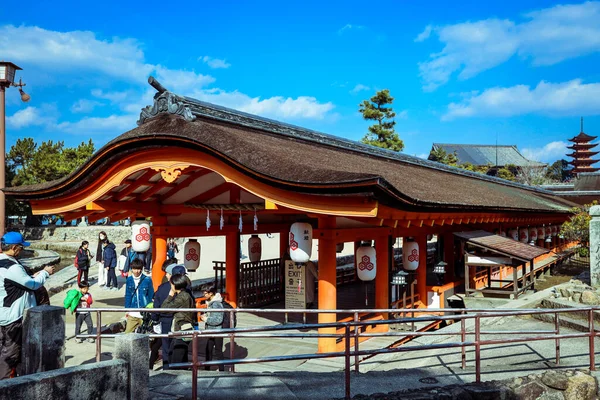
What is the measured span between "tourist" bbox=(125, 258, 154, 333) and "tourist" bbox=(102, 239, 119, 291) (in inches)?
321

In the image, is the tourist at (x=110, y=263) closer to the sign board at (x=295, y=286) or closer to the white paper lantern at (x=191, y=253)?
the white paper lantern at (x=191, y=253)

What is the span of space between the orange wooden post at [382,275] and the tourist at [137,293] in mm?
4849

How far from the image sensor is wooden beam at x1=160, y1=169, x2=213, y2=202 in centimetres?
1034

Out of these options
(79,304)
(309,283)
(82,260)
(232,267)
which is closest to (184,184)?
(232,267)

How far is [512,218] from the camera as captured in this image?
17.0m

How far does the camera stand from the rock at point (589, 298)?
389 inches

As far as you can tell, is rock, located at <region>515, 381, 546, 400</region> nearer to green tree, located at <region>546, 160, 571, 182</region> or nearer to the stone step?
the stone step

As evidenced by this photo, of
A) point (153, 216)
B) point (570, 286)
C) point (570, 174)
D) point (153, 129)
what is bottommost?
point (570, 286)

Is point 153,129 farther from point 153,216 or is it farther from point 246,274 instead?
point 246,274

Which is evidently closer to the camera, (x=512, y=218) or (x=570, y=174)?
(x=512, y=218)

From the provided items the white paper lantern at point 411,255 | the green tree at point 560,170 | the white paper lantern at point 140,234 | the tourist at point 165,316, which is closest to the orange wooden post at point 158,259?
the white paper lantern at point 140,234

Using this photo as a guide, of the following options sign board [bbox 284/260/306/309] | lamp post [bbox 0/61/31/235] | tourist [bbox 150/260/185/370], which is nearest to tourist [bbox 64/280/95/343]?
tourist [bbox 150/260/185/370]

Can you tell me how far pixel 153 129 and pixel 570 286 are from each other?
9685 millimetres

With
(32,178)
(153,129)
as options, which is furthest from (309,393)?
(32,178)
